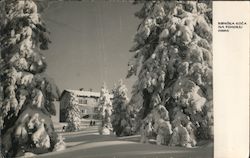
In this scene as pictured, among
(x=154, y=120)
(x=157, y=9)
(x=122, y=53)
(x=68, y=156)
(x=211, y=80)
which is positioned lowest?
(x=68, y=156)

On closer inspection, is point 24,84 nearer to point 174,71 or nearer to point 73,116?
point 73,116

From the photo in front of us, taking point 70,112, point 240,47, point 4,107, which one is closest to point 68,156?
point 70,112

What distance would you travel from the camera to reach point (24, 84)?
7.95ft

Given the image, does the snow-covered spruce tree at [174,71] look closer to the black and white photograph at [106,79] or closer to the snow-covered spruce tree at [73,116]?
the black and white photograph at [106,79]

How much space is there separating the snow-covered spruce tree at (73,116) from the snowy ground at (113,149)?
0.12 ft

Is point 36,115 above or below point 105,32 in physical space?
below

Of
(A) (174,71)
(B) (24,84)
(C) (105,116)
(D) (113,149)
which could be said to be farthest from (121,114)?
(B) (24,84)

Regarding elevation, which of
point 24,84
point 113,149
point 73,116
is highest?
point 24,84

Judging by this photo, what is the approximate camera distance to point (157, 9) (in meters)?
2.38

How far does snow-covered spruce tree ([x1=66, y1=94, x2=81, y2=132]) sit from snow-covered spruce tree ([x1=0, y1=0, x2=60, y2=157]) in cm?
10

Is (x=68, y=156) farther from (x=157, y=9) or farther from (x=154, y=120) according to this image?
(x=157, y=9)

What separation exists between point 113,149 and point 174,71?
1.92 ft

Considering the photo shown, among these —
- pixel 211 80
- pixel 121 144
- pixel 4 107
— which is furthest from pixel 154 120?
pixel 4 107

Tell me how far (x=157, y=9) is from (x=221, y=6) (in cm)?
38
